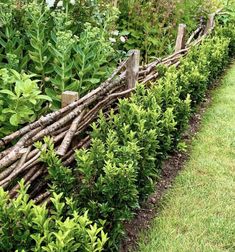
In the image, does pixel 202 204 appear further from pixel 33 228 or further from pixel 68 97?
pixel 33 228

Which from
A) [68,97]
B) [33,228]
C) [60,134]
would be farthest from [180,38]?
[33,228]

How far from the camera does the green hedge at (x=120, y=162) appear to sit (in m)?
2.37

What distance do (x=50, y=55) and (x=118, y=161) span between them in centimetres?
124

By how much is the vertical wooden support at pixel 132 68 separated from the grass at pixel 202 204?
2.97 feet

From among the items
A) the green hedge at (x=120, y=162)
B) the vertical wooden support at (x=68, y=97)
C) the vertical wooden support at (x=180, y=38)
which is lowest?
the vertical wooden support at (x=180, y=38)

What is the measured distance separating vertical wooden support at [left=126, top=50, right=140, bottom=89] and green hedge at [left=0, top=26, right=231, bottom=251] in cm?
23

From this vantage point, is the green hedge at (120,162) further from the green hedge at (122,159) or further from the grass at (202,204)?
the grass at (202,204)

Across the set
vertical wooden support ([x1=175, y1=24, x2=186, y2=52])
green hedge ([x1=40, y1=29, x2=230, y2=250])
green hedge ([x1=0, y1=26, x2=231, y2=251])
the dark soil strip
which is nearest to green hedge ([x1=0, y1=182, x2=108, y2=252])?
green hedge ([x1=0, y1=26, x2=231, y2=251])

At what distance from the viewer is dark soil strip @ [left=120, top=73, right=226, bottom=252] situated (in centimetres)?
283

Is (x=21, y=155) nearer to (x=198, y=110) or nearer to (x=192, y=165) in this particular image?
(x=192, y=165)

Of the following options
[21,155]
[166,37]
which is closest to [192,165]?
[21,155]

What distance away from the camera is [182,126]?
3.82 meters

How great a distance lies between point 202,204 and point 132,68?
1349 mm

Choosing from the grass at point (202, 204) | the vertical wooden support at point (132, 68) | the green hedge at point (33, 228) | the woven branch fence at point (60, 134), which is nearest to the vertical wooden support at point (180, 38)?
the grass at point (202, 204)
